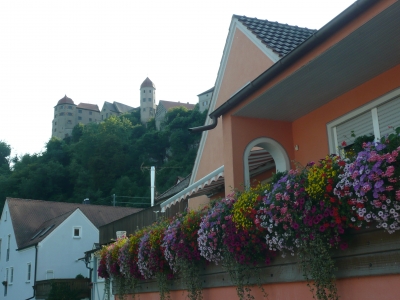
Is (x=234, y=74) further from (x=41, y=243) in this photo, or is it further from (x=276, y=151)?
(x=41, y=243)

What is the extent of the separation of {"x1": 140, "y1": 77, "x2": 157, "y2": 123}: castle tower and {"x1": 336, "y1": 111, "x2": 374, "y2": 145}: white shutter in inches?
4429

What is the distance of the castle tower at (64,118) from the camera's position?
131m

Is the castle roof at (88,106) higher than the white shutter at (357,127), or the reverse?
the castle roof at (88,106)

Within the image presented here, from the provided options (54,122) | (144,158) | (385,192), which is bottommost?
(385,192)

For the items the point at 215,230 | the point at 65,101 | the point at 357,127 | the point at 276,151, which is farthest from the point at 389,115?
the point at 65,101

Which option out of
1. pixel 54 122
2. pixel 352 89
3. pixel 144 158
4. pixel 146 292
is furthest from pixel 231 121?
pixel 54 122

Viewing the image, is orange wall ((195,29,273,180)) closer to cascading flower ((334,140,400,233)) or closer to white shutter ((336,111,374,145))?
white shutter ((336,111,374,145))

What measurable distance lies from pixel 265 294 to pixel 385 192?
8.80 feet

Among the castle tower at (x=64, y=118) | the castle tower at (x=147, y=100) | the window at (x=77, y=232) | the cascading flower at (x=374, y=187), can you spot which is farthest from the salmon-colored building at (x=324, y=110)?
the castle tower at (x=64, y=118)

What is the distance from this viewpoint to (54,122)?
134000 millimetres

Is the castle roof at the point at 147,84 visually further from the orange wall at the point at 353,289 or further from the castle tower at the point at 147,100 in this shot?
the orange wall at the point at 353,289

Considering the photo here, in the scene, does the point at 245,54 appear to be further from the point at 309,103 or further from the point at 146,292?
the point at 146,292

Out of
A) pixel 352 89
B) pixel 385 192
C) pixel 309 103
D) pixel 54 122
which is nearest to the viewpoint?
pixel 385 192

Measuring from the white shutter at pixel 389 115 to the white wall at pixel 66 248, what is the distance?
3469 centimetres
